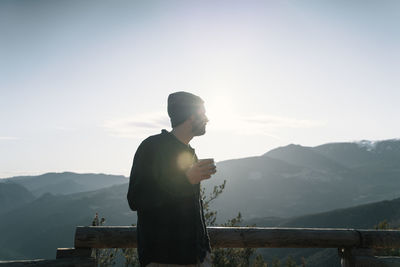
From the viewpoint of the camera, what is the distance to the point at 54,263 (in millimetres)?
2744

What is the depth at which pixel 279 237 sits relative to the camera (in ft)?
11.5

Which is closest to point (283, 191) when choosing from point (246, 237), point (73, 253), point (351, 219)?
point (351, 219)

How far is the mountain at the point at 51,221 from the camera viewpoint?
120500 millimetres

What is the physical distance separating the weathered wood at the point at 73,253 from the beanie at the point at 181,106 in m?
1.71

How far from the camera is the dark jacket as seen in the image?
75.1 inches

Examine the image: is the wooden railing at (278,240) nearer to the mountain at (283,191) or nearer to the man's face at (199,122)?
the man's face at (199,122)

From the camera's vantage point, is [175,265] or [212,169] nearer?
[212,169]

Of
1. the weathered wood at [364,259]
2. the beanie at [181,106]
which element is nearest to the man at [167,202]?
the beanie at [181,106]

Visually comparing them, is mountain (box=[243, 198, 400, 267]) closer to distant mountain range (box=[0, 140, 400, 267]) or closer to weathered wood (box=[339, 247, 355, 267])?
distant mountain range (box=[0, 140, 400, 267])

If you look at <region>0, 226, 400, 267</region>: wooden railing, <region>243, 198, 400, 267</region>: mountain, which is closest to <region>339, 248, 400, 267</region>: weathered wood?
<region>0, 226, 400, 267</region>: wooden railing

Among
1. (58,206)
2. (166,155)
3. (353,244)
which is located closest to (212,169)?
(166,155)

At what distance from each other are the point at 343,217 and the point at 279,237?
334ft

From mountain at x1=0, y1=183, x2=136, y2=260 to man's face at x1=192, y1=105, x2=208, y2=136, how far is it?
10872 cm

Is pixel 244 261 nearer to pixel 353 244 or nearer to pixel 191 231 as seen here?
pixel 353 244
